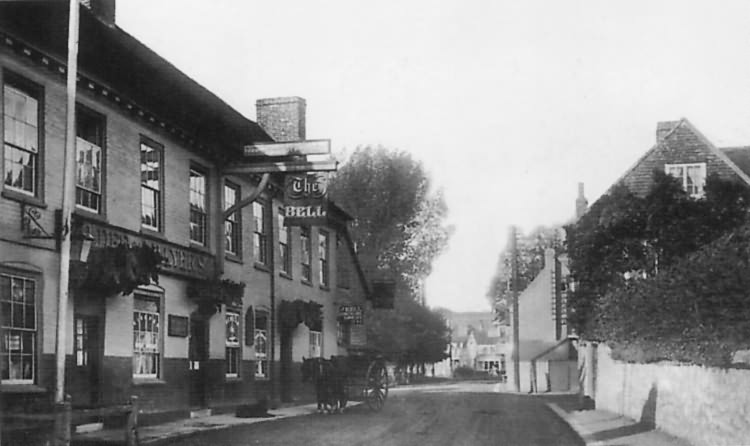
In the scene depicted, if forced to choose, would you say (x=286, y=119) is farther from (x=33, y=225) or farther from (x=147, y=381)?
(x=33, y=225)

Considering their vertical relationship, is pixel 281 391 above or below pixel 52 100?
below

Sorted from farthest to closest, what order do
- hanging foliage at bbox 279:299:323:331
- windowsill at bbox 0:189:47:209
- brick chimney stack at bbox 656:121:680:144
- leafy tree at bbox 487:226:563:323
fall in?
leafy tree at bbox 487:226:563:323
brick chimney stack at bbox 656:121:680:144
hanging foliage at bbox 279:299:323:331
windowsill at bbox 0:189:47:209

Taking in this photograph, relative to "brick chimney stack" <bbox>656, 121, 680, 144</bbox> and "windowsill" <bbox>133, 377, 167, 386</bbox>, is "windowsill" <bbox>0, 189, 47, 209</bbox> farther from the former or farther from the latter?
"brick chimney stack" <bbox>656, 121, 680, 144</bbox>

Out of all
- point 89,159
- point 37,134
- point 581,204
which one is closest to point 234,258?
point 89,159

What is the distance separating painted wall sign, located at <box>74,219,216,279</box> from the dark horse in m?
4.07

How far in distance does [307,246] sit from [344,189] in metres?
15.2

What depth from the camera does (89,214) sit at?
645 inches

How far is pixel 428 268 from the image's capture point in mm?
51250

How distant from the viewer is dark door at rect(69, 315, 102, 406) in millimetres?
16141

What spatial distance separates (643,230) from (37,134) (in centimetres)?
1734

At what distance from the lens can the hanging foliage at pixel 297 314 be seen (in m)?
26.4

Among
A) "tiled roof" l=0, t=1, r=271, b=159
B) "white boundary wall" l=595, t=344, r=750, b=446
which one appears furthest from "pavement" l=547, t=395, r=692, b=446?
"tiled roof" l=0, t=1, r=271, b=159

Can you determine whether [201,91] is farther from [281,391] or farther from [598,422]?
[598,422]

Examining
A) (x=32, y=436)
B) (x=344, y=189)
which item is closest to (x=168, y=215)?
(x=32, y=436)
